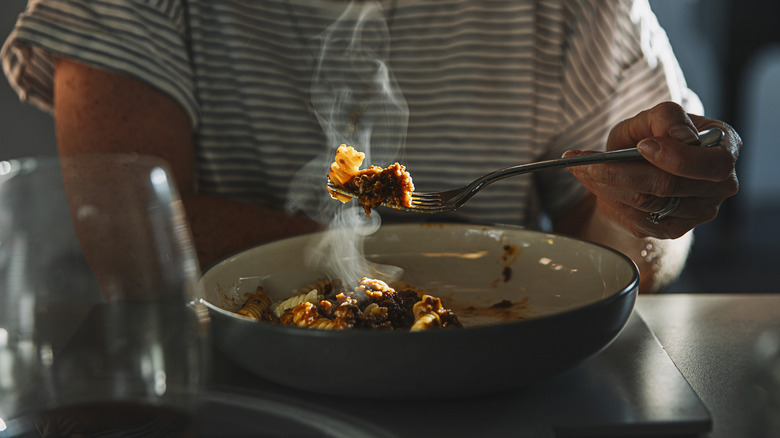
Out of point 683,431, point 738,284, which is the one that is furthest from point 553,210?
point 738,284

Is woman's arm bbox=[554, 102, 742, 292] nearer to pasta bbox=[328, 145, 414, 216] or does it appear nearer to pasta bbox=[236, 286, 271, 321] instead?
pasta bbox=[328, 145, 414, 216]

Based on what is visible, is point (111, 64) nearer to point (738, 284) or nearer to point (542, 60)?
point (542, 60)

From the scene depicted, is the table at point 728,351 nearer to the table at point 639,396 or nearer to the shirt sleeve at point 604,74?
the table at point 639,396

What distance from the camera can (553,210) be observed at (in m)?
1.54

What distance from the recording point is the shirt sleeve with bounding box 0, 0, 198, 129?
1.21m

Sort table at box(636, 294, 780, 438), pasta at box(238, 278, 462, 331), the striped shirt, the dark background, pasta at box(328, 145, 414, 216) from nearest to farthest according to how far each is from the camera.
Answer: table at box(636, 294, 780, 438)
pasta at box(238, 278, 462, 331)
pasta at box(328, 145, 414, 216)
the striped shirt
the dark background

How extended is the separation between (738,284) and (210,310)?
10.4ft

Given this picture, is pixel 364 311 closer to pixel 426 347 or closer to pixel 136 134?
pixel 426 347

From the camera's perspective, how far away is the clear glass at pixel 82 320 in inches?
14.5

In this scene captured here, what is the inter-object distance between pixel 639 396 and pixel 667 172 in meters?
0.30

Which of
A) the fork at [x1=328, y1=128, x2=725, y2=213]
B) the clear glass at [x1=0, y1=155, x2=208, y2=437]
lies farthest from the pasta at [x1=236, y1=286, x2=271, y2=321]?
the clear glass at [x1=0, y1=155, x2=208, y2=437]

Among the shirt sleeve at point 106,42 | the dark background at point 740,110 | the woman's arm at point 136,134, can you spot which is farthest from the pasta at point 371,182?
the dark background at point 740,110

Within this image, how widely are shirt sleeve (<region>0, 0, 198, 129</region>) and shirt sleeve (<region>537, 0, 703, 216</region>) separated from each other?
838mm

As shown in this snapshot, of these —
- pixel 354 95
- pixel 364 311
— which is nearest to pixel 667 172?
pixel 364 311
